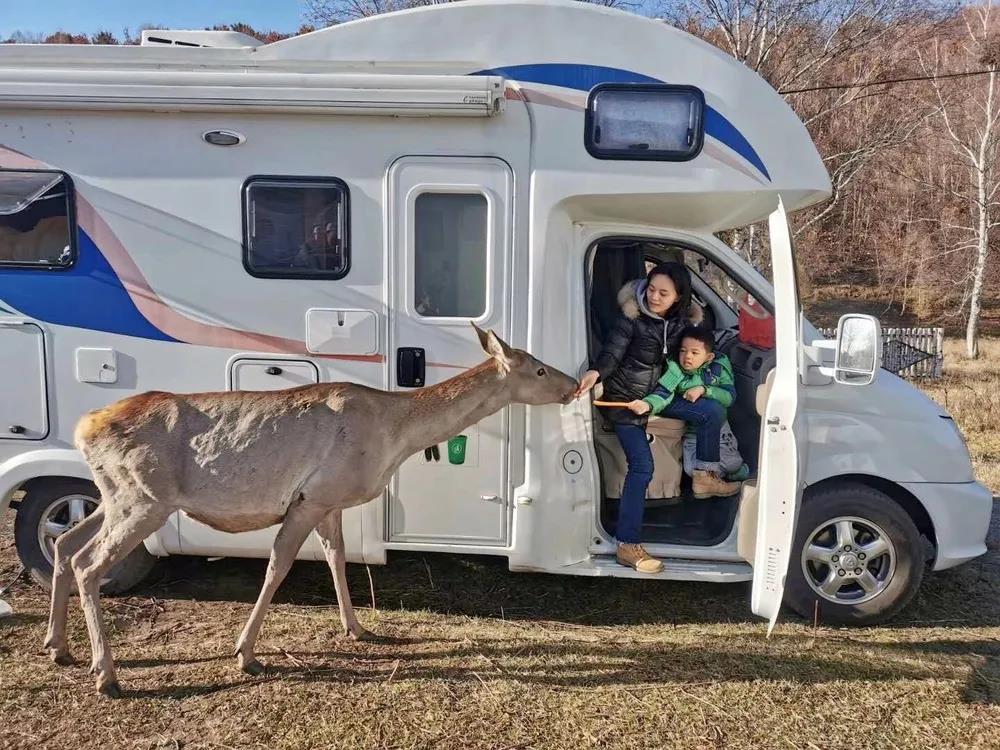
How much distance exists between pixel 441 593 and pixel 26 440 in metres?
2.66

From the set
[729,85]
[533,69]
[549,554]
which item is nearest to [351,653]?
[549,554]

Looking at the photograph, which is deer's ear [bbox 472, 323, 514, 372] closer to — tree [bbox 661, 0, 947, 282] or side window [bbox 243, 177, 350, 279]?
side window [bbox 243, 177, 350, 279]

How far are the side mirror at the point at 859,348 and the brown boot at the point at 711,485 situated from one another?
98 centimetres

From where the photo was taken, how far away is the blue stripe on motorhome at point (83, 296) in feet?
14.4

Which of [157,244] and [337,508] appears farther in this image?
[157,244]

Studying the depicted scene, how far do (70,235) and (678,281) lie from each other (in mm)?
3545

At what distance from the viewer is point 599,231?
14.9 ft

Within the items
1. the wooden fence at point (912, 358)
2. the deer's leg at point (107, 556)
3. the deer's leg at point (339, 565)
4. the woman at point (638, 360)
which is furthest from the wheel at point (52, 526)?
the wooden fence at point (912, 358)

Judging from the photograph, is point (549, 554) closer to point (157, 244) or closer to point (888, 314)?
point (157, 244)

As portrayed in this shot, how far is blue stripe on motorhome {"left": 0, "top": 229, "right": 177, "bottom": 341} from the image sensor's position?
440cm

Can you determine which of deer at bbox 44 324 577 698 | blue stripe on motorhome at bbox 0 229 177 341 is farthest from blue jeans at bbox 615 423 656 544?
blue stripe on motorhome at bbox 0 229 177 341

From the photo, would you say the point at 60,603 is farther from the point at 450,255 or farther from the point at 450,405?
the point at 450,255

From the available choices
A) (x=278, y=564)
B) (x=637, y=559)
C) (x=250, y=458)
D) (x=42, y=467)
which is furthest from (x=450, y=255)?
(x=42, y=467)

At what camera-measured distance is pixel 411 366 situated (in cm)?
437
